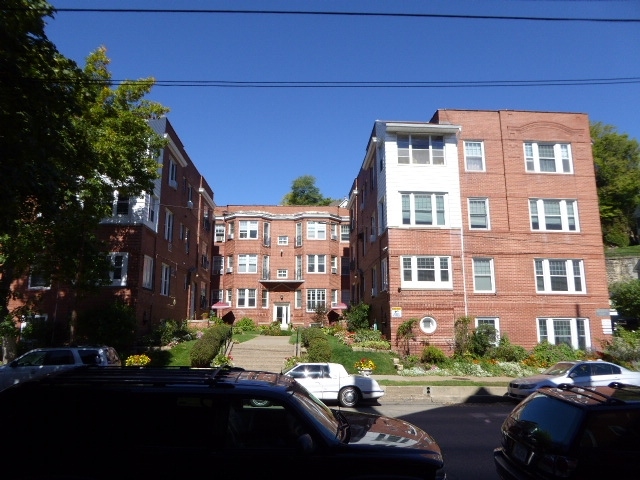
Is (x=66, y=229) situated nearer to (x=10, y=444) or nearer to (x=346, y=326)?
(x=10, y=444)

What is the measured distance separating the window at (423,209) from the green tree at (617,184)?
105ft

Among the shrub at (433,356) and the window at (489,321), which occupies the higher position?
the window at (489,321)

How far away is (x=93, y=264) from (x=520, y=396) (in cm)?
1552

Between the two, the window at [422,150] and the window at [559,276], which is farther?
the window at [422,150]

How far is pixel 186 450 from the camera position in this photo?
12.6ft

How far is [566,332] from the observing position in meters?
23.4

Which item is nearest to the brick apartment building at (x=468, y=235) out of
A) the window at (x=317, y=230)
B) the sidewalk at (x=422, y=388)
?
the sidewalk at (x=422, y=388)

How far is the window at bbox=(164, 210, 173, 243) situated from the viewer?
27.3 metres

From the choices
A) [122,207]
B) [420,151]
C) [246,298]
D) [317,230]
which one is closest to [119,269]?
[122,207]

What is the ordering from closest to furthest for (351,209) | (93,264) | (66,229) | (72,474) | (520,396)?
1. (72,474)
2. (520,396)
3. (66,229)
4. (93,264)
5. (351,209)

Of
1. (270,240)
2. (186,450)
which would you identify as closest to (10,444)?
(186,450)

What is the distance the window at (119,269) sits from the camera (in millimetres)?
22391

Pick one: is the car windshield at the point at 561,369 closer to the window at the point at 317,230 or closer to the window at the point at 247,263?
the window at the point at 317,230

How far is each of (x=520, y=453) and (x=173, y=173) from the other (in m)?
27.0
